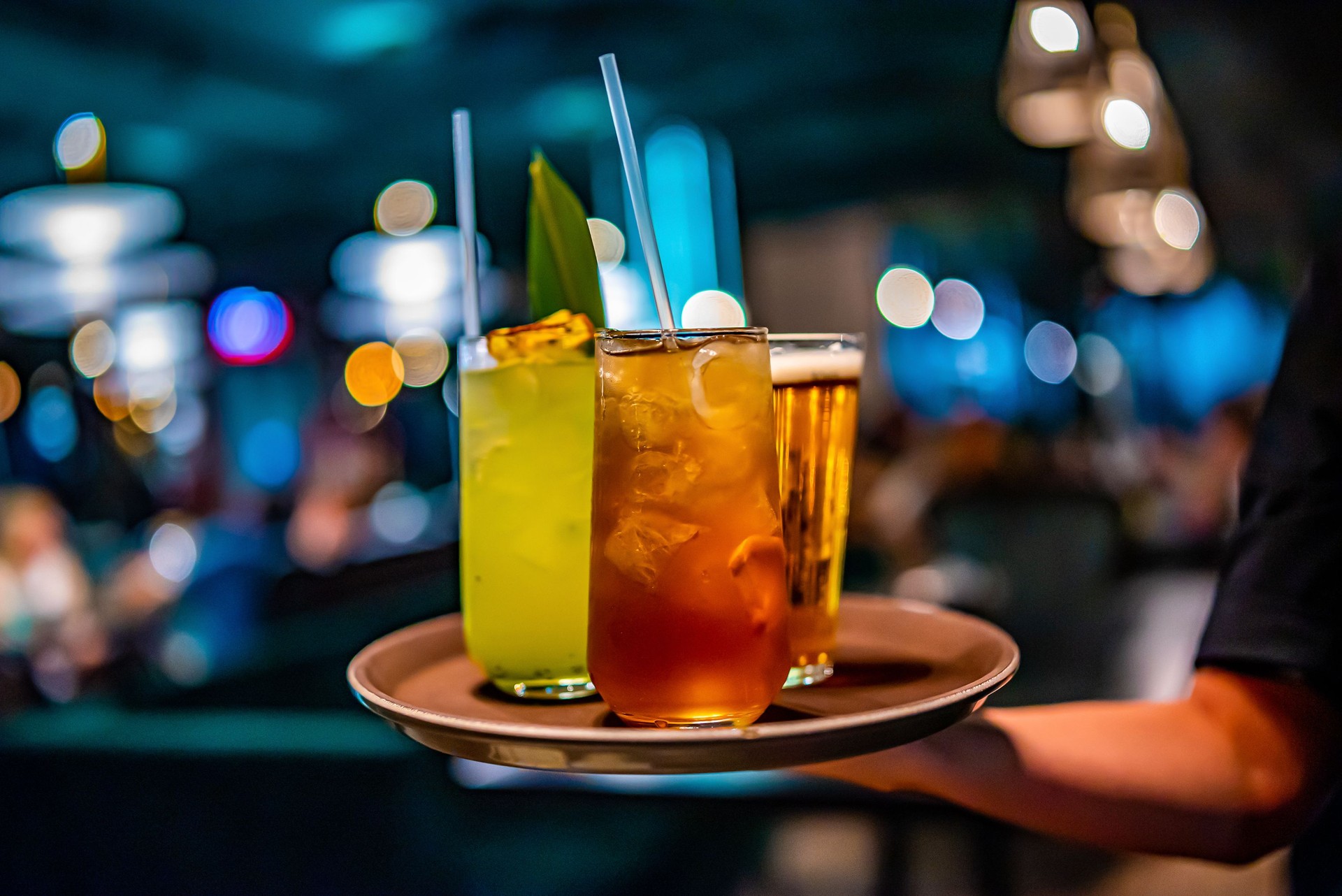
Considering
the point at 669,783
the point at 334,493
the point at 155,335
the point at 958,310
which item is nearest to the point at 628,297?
the point at 334,493

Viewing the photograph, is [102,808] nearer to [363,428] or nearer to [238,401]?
[238,401]

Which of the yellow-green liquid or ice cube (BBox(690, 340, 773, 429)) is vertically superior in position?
ice cube (BBox(690, 340, 773, 429))

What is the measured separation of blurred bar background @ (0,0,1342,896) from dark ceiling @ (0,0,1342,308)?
0.04 metres

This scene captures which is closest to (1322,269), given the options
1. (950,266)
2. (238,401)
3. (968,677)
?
(968,677)

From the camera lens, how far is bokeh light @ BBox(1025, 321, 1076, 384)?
25578mm

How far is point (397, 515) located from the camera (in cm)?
1013

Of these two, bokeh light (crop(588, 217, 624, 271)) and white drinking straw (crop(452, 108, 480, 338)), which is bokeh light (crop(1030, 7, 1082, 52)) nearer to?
white drinking straw (crop(452, 108, 480, 338))

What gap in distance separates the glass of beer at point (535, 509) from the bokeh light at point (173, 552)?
5.13 m

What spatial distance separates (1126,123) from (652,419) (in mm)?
4664

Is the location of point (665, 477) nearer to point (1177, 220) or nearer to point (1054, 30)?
point (1054, 30)

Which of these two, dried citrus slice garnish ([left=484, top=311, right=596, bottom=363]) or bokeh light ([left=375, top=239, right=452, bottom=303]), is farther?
bokeh light ([left=375, top=239, right=452, bottom=303])

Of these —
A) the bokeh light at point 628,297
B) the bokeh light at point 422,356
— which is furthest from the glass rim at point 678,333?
the bokeh light at point 422,356

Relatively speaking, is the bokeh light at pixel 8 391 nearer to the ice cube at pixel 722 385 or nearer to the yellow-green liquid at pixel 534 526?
the yellow-green liquid at pixel 534 526

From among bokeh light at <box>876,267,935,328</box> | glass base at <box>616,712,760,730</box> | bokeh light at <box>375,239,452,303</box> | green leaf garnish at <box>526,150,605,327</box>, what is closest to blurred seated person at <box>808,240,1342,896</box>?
glass base at <box>616,712,760,730</box>
